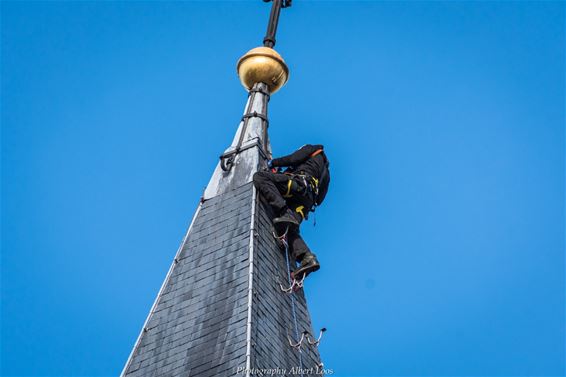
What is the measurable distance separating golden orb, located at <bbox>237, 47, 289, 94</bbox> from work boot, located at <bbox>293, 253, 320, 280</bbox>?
252 inches

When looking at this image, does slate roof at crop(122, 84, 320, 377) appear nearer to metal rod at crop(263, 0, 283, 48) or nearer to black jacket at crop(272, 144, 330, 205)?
black jacket at crop(272, 144, 330, 205)

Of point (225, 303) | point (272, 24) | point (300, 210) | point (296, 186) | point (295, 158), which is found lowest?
point (225, 303)

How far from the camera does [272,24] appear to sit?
38.2 meters

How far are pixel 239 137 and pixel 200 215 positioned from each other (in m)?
2.57

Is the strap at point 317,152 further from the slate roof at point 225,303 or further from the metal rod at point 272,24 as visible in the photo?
the metal rod at point 272,24

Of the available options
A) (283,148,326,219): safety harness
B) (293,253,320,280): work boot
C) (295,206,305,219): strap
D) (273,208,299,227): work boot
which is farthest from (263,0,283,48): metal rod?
(293,253,320,280): work boot

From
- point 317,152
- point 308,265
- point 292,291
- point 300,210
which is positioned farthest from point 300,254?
point 317,152

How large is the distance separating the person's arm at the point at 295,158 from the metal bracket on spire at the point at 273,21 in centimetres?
493

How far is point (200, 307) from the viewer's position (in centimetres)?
2969

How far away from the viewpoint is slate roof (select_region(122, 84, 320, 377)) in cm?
2816

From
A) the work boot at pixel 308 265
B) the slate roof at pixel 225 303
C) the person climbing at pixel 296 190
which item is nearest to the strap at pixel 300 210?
the person climbing at pixel 296 190

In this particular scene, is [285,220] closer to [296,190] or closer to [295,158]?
[296,190]

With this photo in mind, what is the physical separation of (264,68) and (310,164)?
3975 mm

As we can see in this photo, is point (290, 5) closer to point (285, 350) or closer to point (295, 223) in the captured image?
point (295, 223)
